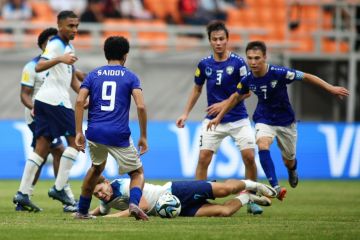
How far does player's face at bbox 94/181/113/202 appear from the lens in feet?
36.6

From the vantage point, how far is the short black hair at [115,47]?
1052 cm

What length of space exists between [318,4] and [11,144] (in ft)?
31.3

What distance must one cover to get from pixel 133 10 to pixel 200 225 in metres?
15.7

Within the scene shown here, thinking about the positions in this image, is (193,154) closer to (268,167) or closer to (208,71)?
(208,71)

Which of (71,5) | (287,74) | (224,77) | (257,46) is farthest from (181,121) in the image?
(71,5)

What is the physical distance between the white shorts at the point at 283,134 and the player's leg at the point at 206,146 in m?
0.53

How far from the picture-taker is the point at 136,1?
25016 mm

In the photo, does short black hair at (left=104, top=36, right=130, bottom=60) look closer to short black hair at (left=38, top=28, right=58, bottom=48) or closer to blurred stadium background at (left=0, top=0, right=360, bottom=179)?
short black hair at (left=38, top=28, right=58, bottom=48)

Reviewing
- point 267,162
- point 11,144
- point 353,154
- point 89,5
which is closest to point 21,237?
point 267,162

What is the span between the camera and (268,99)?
1345cm

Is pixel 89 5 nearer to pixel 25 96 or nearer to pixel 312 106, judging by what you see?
pixel 312 106

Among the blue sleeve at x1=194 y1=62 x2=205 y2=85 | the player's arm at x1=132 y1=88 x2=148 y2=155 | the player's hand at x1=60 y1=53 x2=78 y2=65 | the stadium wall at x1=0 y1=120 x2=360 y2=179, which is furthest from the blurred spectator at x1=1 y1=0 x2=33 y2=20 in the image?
the player's arm at x1=132 y1=88 x2=148 y2=155

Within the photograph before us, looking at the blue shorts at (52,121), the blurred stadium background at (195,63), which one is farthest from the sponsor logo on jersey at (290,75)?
the blurred stadium background at (195,63)

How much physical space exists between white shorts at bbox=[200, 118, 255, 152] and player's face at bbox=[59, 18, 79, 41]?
238 cm
